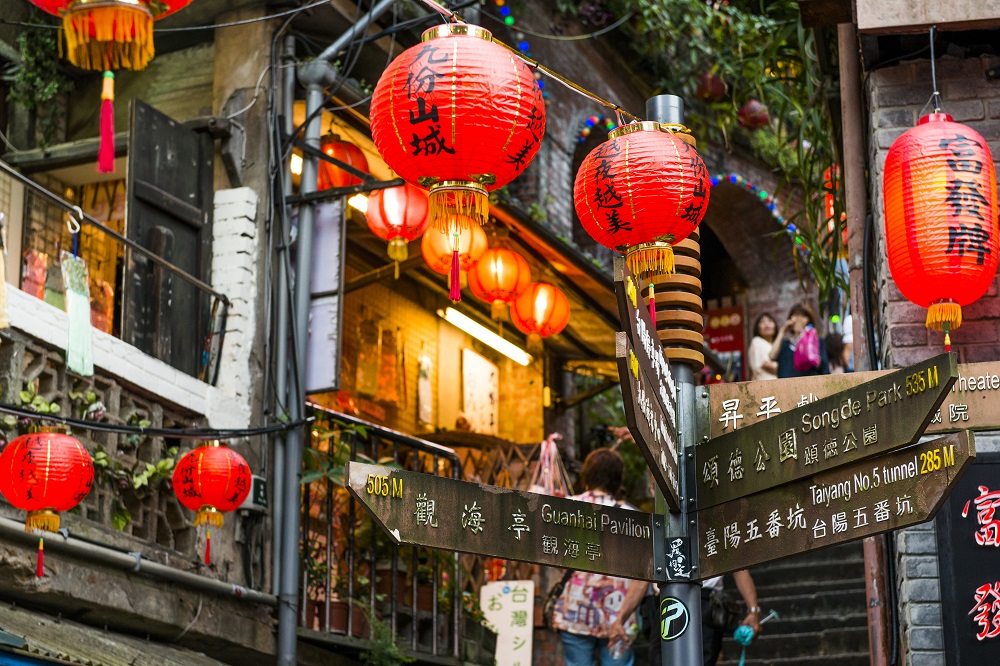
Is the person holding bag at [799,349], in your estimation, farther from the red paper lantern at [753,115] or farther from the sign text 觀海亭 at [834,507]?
the sign text 觀海亭 at [834,507]

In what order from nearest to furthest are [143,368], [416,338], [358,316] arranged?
[143,368]
[358,316]
[416,338]

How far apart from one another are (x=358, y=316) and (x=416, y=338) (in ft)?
4.11

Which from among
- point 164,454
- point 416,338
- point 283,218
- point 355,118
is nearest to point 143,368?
point 164,454

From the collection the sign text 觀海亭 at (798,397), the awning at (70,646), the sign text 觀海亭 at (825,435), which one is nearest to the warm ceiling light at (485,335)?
the awning at (70,646)

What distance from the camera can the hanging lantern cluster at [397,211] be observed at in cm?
1086

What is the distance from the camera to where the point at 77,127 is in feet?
41.5

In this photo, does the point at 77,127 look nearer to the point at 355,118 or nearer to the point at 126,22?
the point at 355,118

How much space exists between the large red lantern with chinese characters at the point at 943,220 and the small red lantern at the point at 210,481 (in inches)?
180

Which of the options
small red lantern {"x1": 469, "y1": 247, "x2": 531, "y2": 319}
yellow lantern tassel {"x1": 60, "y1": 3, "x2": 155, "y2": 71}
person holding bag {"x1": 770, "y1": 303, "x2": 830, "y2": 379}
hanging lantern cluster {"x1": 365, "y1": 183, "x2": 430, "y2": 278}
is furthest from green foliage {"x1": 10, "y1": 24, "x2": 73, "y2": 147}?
person holding bag {"x1": 770, "y1": 303, "x2": 830, "y2": 379}

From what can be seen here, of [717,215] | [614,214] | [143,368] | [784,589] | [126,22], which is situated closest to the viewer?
[126,22]

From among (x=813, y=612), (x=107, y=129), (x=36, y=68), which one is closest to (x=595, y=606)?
(x=813, y=612)

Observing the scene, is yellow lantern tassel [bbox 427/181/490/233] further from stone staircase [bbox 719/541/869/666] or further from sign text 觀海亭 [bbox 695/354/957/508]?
stone staircase [bbox 719/541/869/666]

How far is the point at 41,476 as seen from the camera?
7715 mm

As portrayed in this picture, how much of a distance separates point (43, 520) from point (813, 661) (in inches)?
227
